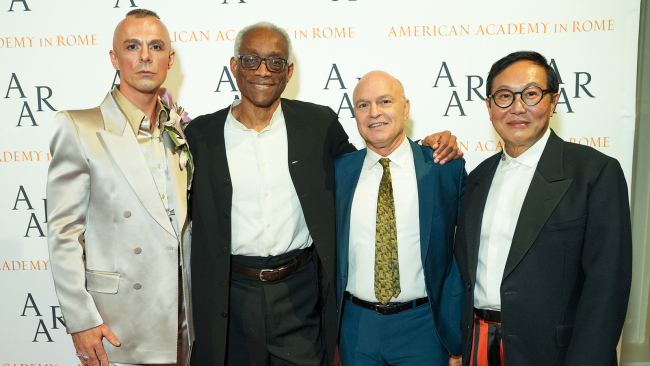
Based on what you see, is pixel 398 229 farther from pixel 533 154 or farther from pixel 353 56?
pixel 353 56

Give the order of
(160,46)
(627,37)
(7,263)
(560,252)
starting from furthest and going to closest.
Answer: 1. (7,263)
2. (627,37)
3. (160,46)
4. (560,252)

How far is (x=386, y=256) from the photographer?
225 cm

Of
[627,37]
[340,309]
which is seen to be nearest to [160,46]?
[340,309]

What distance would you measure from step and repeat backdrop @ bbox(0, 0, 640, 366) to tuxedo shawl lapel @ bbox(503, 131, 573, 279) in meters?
1.50

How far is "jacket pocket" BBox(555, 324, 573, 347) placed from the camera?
6.00 feet


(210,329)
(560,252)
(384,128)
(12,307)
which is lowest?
(12,307)

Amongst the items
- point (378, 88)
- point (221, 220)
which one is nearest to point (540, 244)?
point (378, 88)

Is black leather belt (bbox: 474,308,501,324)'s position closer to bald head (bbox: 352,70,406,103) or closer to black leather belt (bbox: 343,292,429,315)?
black leather belt (bbox: 343,292,429,315)

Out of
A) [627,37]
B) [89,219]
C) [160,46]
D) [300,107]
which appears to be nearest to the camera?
[89,219]

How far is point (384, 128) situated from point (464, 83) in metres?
1.26

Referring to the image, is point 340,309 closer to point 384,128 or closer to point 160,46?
point 384,128

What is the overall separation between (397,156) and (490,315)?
873 millimetres

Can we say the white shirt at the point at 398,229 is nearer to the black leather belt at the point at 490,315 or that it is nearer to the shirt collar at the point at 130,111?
the black leather belt at the point at 490,315

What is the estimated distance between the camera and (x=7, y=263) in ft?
11.6
